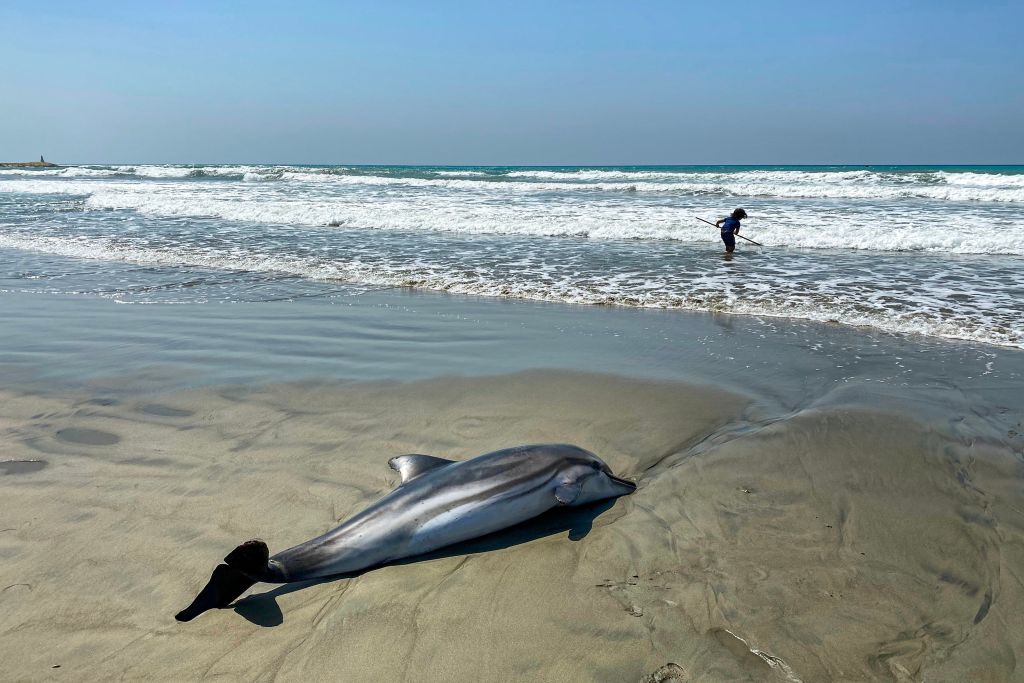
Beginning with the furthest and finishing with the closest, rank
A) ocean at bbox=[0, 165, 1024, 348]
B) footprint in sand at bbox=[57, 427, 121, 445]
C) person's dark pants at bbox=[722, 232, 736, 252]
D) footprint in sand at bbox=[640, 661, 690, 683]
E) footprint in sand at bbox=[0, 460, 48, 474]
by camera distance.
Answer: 1. person's dark pants at bbox=[722, 232, 736, 252]
2. ocean at bbox=[0, 165, 1024, 348]
3. footprint in sand at bbox=[57, 427, 121, 445]
4. footprint in sand at bbox=[0, 460, 48, 474]
5. footprint in sand at bbox=[640, 661, 690, 683]

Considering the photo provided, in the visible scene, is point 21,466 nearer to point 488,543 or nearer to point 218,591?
point 218,591

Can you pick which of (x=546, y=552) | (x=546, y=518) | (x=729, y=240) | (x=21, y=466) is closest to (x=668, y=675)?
(x=546, y=552)

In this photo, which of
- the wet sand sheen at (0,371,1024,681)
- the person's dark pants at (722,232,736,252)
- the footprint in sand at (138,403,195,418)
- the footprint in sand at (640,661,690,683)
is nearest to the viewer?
the footprint in sand at (640,661,690,683)

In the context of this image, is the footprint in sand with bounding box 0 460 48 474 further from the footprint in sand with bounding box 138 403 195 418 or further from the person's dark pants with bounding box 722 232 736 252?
the person's dark pants with bounding box 722 232 736 252

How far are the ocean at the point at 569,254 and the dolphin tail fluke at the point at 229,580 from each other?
21.6ft

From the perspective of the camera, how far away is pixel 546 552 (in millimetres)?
3162

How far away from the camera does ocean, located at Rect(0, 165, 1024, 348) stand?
873 cm

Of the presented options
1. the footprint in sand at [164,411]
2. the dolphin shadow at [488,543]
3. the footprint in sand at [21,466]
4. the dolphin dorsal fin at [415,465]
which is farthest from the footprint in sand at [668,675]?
the footprint in sand at [164,411]

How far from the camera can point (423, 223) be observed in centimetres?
1734

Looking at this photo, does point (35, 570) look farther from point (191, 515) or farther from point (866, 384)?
point (866, 384)

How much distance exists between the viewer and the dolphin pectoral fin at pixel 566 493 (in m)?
3.35

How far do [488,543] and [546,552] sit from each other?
273 millimetres

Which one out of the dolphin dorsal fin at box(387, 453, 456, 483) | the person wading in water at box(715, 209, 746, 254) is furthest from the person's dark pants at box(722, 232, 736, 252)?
the dolphin dorsal fin at box(387, 453, 456, 483)

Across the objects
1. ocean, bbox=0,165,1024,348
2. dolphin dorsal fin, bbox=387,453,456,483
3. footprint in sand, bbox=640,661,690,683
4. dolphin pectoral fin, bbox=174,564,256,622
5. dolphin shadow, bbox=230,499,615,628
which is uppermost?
ocean, bbox=0,165,1024,348
